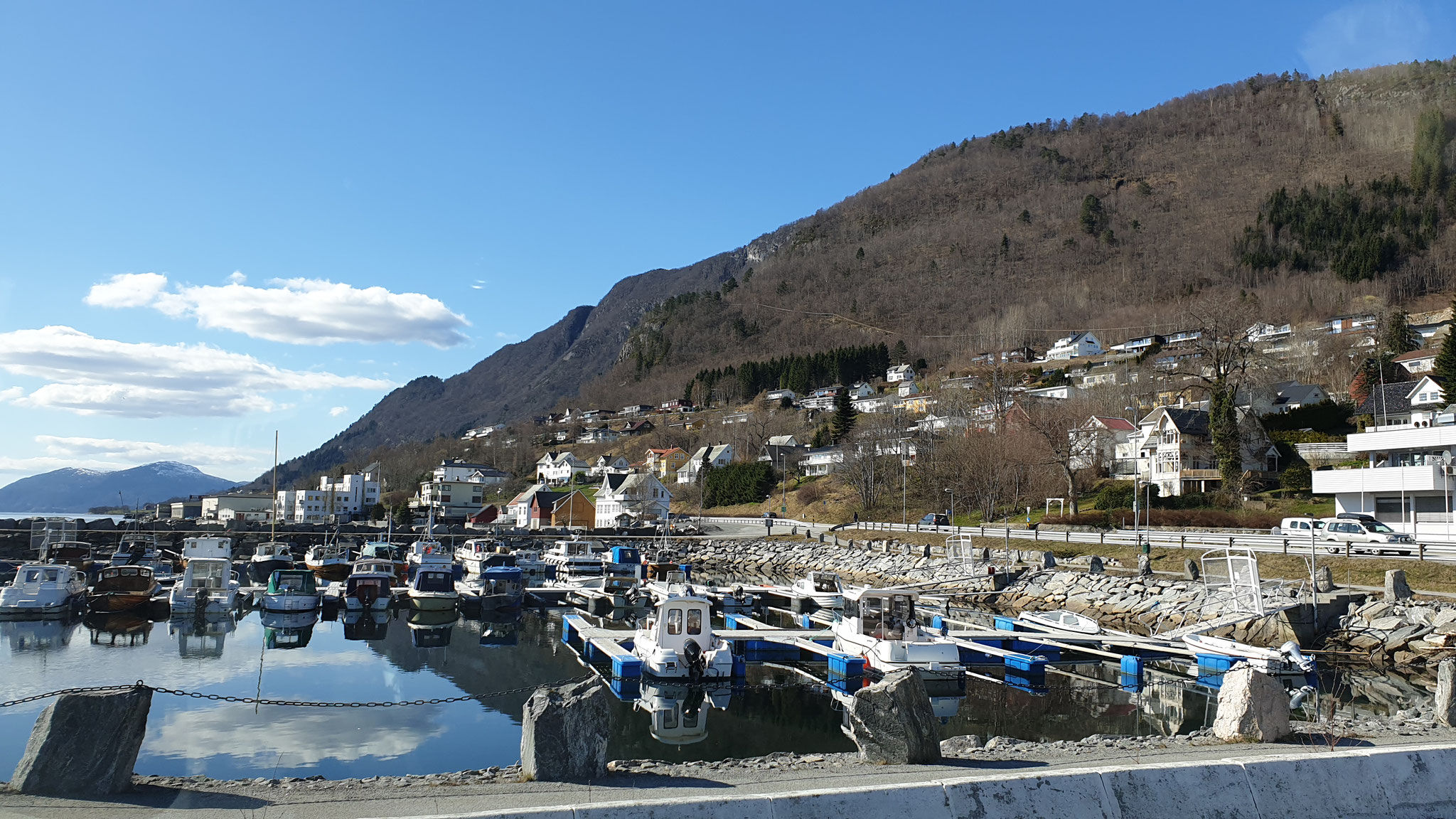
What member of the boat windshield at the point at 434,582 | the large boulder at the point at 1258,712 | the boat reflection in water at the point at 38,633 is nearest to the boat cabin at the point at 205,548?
the boat reflection in water at the point at 38,633

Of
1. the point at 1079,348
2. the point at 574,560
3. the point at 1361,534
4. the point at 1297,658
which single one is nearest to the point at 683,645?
the point at 1297,658

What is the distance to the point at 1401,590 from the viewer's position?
29.7 meters

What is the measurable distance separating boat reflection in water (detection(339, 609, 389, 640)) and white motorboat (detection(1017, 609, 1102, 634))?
88.7 feet

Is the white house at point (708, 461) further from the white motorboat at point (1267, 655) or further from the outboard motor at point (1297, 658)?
the outboard motor at point (1297, 658)

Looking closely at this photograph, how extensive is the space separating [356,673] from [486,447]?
15617 centimetres

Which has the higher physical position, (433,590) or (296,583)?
(296,583)

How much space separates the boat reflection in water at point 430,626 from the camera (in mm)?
36812

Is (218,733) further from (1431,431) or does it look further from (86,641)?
(1431,431)

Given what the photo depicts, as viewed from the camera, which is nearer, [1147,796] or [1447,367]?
[1147,796]

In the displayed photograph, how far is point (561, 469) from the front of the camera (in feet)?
486

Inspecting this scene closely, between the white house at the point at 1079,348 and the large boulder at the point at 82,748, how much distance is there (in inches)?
6554

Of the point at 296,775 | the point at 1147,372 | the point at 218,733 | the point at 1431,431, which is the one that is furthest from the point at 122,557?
the point at 1147,372

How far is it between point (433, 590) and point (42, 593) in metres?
17.1

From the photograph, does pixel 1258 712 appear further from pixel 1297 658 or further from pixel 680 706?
pixel 1297 658
